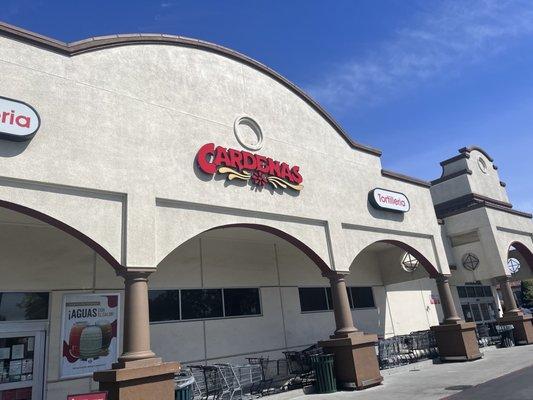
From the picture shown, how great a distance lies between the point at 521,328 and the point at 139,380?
752 inches

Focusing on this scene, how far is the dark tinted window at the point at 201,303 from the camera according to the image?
1370cm

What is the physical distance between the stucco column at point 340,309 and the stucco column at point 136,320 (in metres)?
6.42

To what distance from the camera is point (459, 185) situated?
24672mm

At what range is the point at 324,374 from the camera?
12.3m

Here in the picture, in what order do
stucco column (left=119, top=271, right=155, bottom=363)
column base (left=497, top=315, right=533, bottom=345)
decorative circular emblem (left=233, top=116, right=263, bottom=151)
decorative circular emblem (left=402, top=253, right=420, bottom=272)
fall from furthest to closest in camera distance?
column base (left=497, top=315, right=533, bottom=345) < decorative circular emblem (left=402, top=253, right=420, bottom=272) < decorative circular emblem (left=233, top=116, right=263, bottom=151) < stucco column (left=119, top=271, right=155, bottom=363)

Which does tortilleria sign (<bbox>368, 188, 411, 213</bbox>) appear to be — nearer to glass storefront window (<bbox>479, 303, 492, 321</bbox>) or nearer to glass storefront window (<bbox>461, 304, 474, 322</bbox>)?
glass storefront window (<bbox>461, 304, 474, 322</bbox>)

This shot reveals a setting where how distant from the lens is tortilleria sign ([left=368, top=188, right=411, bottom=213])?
634 inches

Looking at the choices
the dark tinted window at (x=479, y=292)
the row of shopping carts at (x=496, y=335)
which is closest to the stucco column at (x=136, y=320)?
the row of shopping carts at (x=496, y=335)

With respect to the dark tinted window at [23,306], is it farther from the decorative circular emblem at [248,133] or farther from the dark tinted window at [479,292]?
the dark tinted window at [479,292]

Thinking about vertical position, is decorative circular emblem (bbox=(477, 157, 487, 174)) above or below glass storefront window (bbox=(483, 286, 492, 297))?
above

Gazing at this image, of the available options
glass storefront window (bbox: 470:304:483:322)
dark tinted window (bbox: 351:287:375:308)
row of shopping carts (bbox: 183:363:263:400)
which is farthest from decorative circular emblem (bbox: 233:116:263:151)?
glass storefront window (bbox: 470:304:483:322)

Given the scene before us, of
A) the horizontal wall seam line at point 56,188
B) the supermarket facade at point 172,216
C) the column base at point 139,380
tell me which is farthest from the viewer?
the supermarket facade at point 172,216

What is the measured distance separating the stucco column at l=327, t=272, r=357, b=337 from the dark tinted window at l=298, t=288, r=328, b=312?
143 inches

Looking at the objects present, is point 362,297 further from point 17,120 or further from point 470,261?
point 17,120
